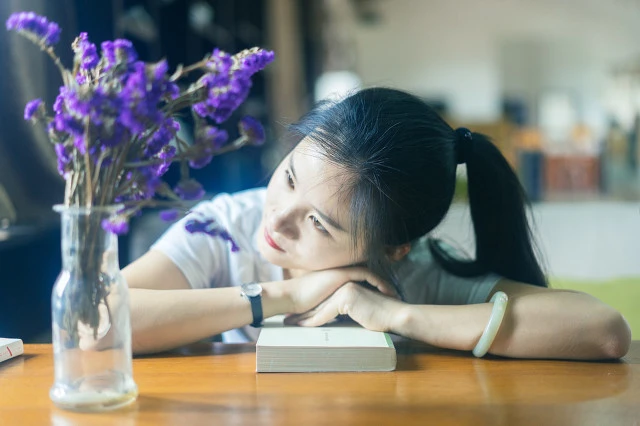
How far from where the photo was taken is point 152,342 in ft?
3.17

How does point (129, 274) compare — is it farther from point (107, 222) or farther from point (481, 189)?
point (481, 189)

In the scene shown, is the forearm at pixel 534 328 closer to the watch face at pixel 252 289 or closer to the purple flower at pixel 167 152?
the watch face at pixel 252 289

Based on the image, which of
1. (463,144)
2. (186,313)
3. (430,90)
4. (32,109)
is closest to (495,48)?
(430,90)

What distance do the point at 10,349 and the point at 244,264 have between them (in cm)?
43

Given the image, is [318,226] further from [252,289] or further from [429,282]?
[429,282]

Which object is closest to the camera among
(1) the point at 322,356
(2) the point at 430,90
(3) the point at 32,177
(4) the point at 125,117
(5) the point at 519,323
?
(4) the point at 125,117

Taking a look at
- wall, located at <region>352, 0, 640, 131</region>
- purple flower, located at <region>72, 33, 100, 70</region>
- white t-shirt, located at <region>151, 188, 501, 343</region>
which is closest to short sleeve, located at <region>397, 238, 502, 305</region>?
white t-shirt, located at <region>151, 188, 501, 343</region>

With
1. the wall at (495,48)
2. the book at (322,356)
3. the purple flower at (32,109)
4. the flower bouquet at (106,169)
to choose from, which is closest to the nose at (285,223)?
the book at (322,356)

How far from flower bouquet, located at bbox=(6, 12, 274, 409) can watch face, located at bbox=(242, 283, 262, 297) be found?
0.94 ft

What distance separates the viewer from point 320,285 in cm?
105

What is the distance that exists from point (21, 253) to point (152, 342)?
23.7 inches

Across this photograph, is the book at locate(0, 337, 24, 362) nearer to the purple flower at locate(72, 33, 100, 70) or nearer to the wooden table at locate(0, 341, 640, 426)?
the wooden table at locate(0, 341, 640, 426)

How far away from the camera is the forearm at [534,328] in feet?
3.19

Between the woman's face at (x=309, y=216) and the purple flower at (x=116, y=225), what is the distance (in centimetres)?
38
